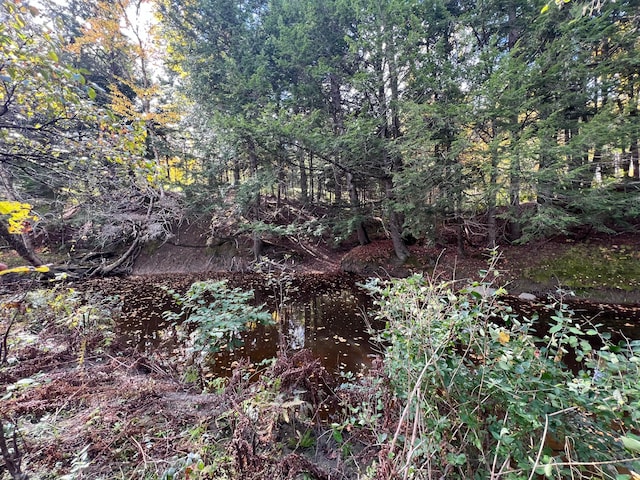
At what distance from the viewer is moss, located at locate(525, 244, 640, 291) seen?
6281mm

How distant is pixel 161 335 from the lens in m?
5.09

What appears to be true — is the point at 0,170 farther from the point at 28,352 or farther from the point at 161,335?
the point at 161,335

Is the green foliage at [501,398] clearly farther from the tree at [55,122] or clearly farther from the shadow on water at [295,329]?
the tree at [55,122]

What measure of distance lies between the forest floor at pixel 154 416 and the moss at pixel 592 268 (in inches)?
247

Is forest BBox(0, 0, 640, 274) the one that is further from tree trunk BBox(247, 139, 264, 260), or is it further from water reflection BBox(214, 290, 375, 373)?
water reflection BBox(214, 290, 375, 373)

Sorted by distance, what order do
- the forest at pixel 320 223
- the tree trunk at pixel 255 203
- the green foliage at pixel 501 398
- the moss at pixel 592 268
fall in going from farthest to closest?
1. the tree trunk at pixel 255 203
2. the moss at pixel 592 268
3. the forest at pixel 320 223
4. the green foliage at pixel 501 398

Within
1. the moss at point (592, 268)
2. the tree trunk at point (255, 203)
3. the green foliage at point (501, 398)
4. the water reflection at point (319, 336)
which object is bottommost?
the water reflection at point (319, 336)

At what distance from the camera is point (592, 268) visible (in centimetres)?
678

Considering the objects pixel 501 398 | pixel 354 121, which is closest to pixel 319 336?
pixel 501 398

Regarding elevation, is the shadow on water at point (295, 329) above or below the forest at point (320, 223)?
below

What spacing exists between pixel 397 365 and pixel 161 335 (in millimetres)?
4906

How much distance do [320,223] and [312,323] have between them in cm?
471

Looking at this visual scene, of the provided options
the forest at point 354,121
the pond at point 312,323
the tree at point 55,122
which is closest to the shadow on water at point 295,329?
the pond at point 312,323

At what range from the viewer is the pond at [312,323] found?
432 cm
